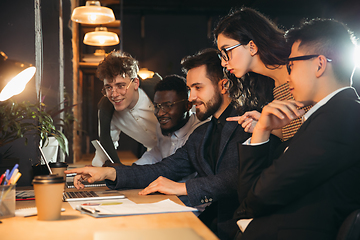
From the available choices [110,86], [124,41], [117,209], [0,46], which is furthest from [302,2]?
[117,209]

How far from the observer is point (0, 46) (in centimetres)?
202

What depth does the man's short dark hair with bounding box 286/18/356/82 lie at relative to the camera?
1.15 m

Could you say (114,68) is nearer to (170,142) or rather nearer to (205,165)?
(170,142)

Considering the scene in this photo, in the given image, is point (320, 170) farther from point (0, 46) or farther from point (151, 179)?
point (0, 46)

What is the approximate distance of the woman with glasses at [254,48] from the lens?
1.98 meters

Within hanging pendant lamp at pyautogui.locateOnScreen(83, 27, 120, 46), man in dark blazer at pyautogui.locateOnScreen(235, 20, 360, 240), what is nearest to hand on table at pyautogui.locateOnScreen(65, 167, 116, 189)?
man in dark blazer at pyautogui.locateOnScreen(235, 20, 360, 240)

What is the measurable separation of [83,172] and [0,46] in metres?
1.01

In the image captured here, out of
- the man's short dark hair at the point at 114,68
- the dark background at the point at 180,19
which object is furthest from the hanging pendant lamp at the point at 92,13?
the dark background at the point at 180,19

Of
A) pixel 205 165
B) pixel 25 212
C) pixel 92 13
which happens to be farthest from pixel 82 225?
pixel 92 13

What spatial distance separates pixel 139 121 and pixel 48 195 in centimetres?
229

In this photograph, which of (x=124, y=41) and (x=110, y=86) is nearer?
(x=110, y=86)

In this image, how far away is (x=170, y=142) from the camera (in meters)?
2.73

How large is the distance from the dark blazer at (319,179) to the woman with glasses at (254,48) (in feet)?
3.09

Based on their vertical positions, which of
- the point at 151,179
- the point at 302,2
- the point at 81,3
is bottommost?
the point at 151,179
